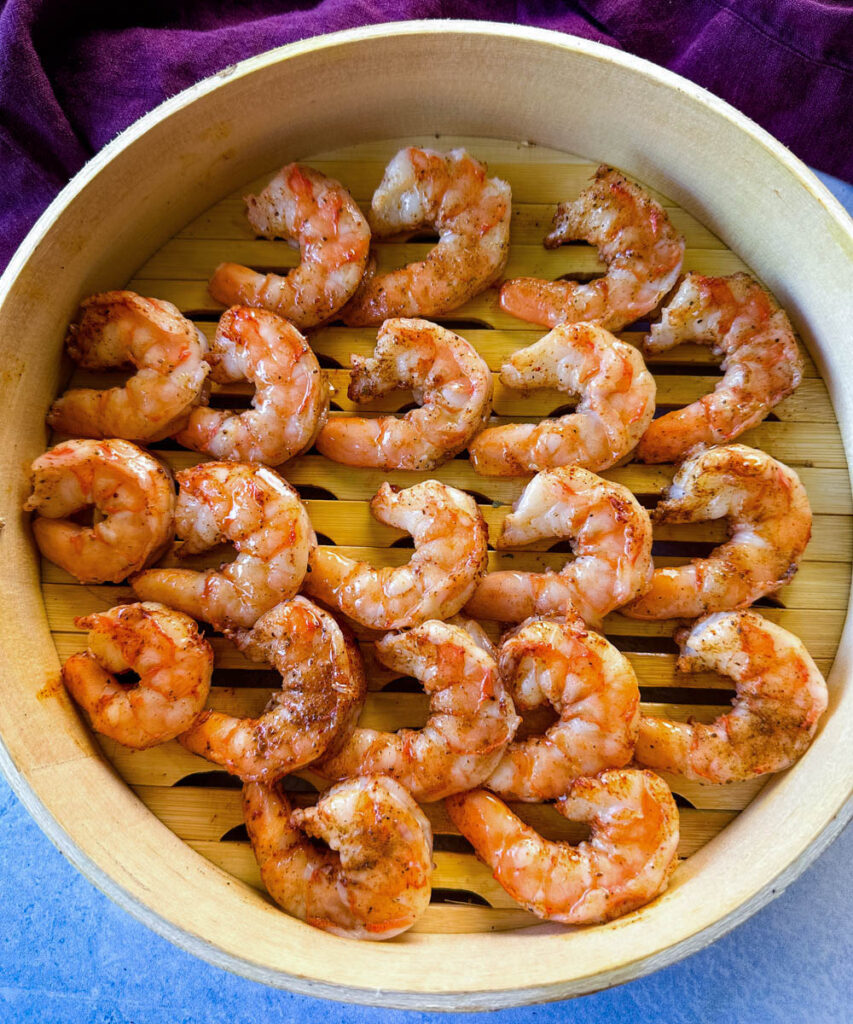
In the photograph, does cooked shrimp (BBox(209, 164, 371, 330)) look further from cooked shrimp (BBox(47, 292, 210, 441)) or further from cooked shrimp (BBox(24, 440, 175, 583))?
cooked shrimp (BBox(24, 440, 175, 583))

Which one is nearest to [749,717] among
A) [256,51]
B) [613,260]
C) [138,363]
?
[613,260]

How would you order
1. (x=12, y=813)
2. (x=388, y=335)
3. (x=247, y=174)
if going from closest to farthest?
A: (x=388, y=335)
(x=247, y=174)
(x=12, y=813)

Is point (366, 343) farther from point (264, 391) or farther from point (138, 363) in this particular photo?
point (138, 363)

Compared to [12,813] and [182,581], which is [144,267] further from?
[12,813]

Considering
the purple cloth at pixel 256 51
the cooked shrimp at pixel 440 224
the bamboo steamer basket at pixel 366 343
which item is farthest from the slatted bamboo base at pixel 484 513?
the purple cloth at pixel 256 51

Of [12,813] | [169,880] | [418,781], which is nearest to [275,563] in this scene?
[418,781]

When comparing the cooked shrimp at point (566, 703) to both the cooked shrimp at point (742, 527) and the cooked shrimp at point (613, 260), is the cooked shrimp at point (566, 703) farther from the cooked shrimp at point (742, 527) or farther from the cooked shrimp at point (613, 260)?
the cooked shrimp at point (613, 260)
